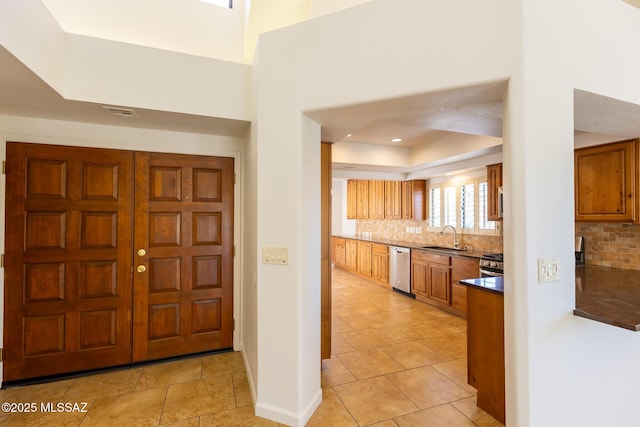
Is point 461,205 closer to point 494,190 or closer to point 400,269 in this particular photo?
point 494,190

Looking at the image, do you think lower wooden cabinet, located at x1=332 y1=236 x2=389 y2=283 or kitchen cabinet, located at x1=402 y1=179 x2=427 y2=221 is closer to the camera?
kitchen cabinet, located at x1=402 y1=179 x2=427 y2=221

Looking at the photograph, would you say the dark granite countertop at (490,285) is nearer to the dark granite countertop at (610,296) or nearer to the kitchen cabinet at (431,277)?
the dark granite countertop at (610,296)

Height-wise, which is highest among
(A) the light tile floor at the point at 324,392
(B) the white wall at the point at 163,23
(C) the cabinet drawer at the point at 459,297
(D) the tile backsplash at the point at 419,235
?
(B) the white wall at the point at 163,23

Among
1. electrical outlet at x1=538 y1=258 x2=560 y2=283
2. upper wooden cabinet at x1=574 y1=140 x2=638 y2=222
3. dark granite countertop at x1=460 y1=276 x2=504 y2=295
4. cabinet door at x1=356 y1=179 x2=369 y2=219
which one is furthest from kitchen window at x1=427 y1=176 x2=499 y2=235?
electrical outlet at x1=538 y1=258 x2=560 y2=283

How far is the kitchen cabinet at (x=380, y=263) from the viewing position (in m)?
6.01

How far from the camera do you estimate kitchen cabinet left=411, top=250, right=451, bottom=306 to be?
14.7 ft

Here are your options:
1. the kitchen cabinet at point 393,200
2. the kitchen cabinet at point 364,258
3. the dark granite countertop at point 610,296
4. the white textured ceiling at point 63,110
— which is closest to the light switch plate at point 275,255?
the white textured ceiling at point 63,110

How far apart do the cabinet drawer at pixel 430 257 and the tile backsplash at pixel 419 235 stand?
73cm

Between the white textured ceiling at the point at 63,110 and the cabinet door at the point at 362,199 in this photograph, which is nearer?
the white textured ceiling at the point at 63,110

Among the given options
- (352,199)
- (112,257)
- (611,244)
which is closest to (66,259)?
(112,257)

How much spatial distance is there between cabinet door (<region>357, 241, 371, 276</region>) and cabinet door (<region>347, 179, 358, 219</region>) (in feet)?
3.53

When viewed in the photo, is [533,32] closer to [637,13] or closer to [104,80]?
[637,13]

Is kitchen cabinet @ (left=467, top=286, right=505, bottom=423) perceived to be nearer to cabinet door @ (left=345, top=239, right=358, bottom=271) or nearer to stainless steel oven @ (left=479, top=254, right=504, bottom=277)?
stainless steel oven @ (left=479, top=254, right=504, bottom=277)

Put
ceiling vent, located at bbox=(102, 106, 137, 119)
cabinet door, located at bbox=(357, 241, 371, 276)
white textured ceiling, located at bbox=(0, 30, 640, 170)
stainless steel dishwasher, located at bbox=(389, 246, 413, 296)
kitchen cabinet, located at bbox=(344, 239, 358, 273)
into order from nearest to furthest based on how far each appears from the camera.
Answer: white textured ceiling, located at bbox=(0, 30, 640, 170) → ceiling vent, located at bbox=(102, 106, 137, 119) → stainless steel dishwasher, located at bbox=(389, 246, 413, 296) → cabinet door, located at bbox=(357, 241, 371, 276) → kitchen cabinet, located at bbox=(344, 239, 358, 273)
